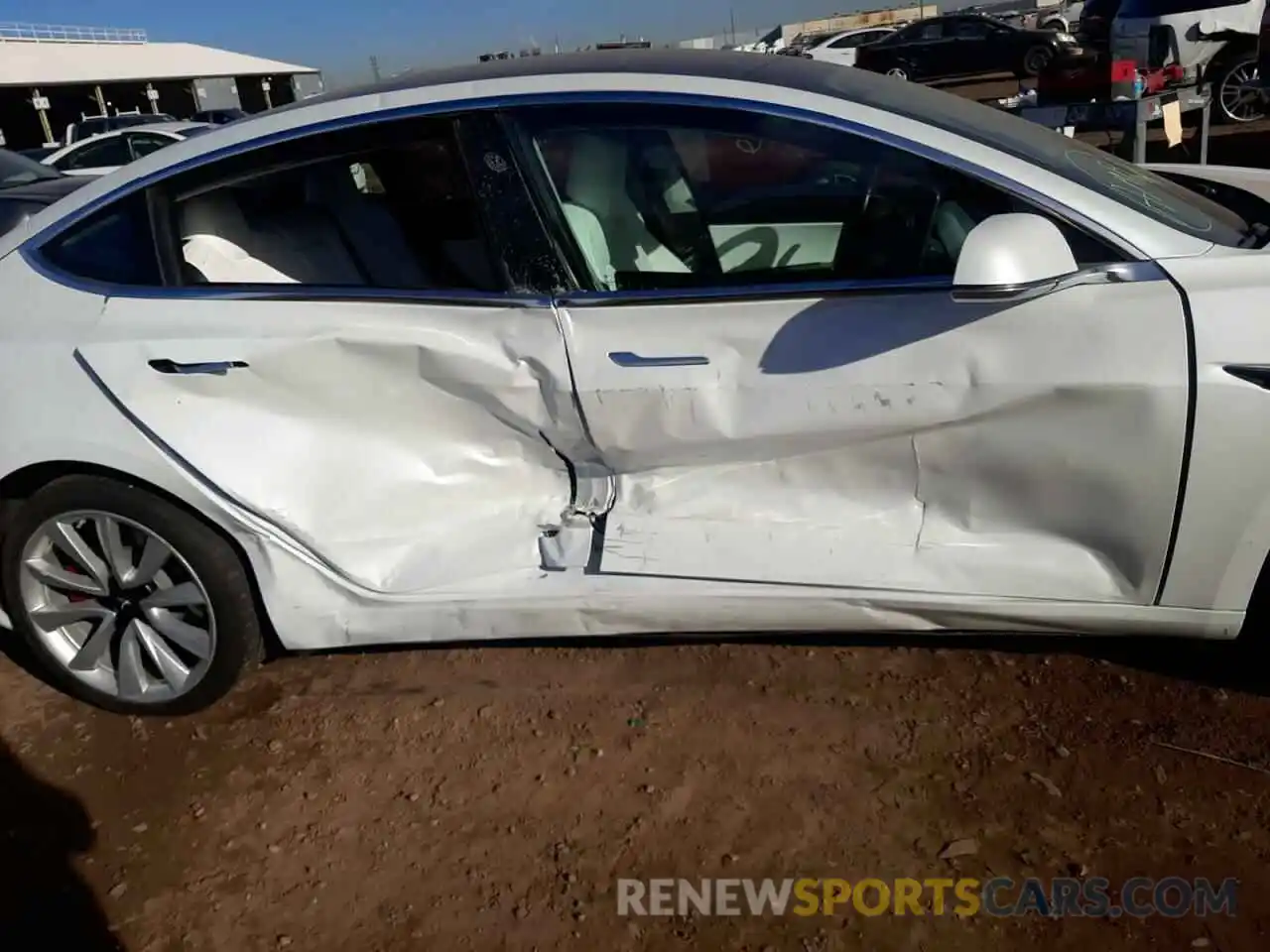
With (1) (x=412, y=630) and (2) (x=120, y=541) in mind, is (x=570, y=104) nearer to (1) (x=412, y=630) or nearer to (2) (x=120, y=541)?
(1) (x=412, y=630)

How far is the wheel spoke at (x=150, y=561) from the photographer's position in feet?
9.09

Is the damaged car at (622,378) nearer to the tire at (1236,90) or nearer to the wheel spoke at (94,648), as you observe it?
the wheel spoke at (94,648)

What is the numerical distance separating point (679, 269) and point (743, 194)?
330 mm

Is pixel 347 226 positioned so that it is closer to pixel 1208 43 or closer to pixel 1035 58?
pixel 1208 43

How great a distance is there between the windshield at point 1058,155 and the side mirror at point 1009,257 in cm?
29

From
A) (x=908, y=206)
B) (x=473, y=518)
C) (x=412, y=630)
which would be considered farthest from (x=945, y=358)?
(x=412, y=630)

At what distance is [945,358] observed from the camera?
91.0 inches

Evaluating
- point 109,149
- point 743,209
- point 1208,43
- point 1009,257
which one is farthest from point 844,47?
point 1009,257

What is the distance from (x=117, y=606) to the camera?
2.89 meters

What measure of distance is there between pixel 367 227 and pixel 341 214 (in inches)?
4.0

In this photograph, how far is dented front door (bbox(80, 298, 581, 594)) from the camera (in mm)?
2564

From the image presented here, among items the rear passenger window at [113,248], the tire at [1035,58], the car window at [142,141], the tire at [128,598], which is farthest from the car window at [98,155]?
the tire at [1035,58]

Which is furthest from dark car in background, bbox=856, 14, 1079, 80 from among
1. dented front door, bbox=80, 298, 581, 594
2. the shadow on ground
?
the shadow on ground

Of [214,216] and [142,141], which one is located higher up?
[214,216]
